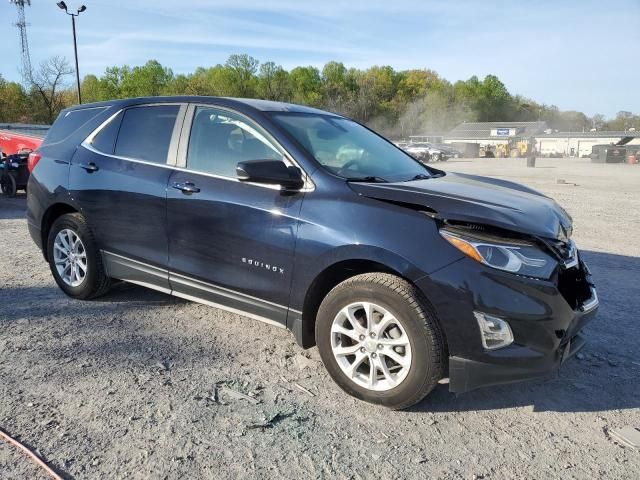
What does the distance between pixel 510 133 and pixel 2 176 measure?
93.7 meters

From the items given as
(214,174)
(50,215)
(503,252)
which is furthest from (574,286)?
(50,215)

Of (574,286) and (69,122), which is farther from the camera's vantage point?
(69,122)

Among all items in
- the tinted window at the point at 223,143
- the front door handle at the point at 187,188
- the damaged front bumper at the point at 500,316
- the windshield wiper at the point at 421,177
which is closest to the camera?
the damaged front bumper at the point at 500,316

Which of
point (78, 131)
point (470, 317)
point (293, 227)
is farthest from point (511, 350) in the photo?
point (78, 131)

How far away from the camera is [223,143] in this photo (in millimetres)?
3773

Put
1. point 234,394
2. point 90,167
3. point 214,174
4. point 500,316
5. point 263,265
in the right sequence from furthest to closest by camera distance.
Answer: point 90,167 → point 214,174 → point 263,265 → point 234,394 → point 500,316

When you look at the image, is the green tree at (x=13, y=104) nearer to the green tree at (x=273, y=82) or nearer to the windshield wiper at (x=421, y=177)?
the green tree at (x=273, y=82)

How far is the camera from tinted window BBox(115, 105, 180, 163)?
4.08m

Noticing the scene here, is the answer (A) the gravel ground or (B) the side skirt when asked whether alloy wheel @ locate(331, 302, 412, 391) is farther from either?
(B) the side skirt

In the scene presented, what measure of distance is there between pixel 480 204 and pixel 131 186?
104 inches

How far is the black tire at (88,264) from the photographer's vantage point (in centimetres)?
450

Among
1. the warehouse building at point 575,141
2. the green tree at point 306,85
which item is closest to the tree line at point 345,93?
the green tree at point 306,85

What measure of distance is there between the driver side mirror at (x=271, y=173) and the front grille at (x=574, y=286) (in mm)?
1612

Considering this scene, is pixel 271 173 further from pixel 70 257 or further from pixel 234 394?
pixel 70 257
